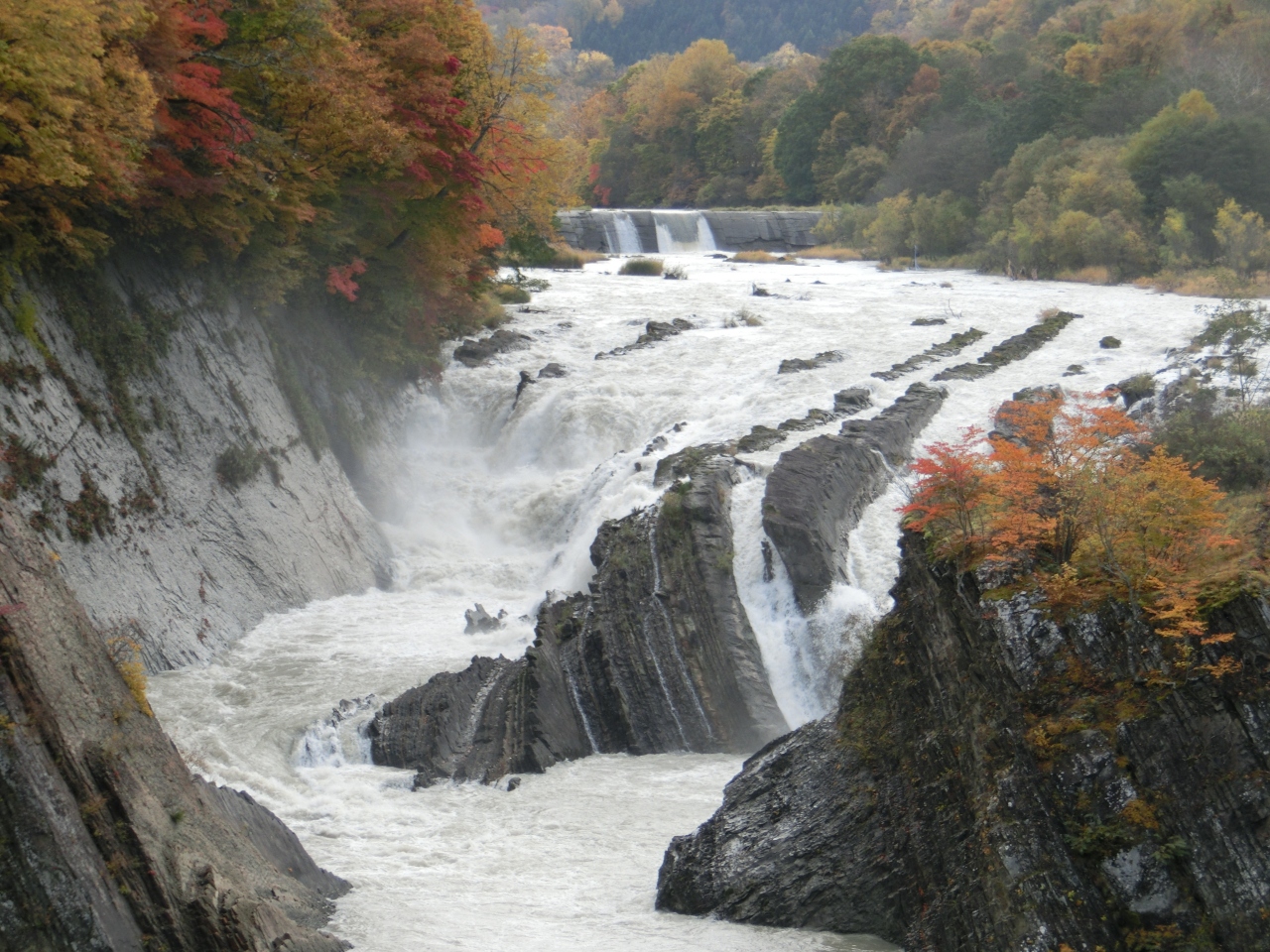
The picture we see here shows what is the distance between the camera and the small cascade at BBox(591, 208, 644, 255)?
57219mm

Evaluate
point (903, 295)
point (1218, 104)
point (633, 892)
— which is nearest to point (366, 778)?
point (633, 892)

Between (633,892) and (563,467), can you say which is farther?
(563,467)

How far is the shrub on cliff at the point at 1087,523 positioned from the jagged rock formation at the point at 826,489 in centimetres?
558

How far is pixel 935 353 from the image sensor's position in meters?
27.7

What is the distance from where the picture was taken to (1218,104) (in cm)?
4703

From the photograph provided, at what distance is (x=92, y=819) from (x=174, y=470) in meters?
11.0

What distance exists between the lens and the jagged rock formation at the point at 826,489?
16453 mm

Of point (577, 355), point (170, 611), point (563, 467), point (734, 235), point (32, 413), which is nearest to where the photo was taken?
point (32, 413)

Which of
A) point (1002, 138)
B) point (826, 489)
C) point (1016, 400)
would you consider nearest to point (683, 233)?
point (1002, 138)

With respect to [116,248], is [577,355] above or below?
below

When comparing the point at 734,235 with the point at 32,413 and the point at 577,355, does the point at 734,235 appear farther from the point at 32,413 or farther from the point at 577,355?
the point at 32,413

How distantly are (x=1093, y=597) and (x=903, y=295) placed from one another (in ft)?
102

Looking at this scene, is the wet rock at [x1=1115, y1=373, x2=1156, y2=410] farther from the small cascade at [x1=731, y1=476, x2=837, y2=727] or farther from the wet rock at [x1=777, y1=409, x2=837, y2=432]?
the small cascade at [x1=731, y1=476, x2=837, y2=727]

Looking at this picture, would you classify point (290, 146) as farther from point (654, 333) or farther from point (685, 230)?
point (685, 230)
